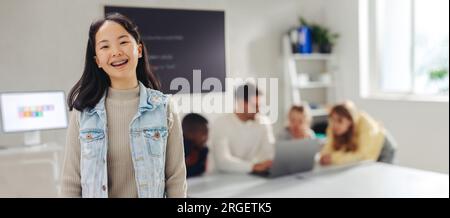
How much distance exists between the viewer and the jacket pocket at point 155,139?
1.43 feet

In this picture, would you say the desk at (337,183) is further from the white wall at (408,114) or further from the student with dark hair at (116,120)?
the student with dark hair at (116,120)

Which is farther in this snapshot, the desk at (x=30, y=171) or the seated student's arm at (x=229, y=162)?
the seated student's arm at (x=229, y=162)

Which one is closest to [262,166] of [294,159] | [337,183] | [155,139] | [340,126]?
[294,159]

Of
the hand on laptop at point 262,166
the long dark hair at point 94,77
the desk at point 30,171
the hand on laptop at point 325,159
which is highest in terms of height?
the long dark hair at point 94,77

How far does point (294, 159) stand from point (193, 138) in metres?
0.73

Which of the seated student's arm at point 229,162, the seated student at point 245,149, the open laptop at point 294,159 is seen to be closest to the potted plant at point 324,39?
the seated student at point 245,149

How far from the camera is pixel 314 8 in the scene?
0.61 m

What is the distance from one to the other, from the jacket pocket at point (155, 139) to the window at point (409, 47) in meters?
0.49

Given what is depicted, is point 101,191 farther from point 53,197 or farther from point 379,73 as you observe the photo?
point 379,73

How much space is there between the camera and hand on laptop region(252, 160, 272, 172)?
1.32m

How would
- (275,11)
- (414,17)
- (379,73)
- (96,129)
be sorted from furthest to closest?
1. (379,73)
2. (414,17)
3. (275,11)
4. (96,129)

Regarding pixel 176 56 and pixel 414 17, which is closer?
pixel 176 56
